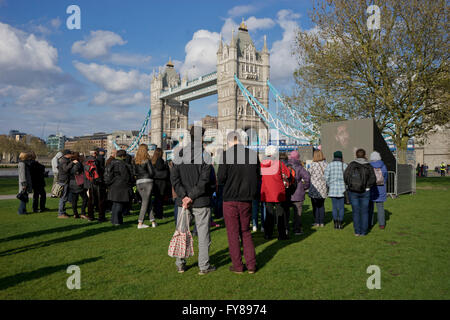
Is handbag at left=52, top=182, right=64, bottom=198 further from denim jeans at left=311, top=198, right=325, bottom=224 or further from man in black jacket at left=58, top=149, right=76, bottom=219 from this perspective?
denim jeans at left=311, top=198, right=325, bottom=224

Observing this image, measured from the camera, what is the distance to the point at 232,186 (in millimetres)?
4559

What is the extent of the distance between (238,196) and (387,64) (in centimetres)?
1626

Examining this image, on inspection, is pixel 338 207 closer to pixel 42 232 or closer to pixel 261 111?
pixel 42 232

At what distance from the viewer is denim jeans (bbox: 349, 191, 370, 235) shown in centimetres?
682

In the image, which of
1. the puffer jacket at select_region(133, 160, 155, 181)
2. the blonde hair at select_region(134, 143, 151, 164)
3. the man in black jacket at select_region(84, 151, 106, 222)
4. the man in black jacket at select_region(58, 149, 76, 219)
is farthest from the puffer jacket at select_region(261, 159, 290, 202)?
the man in black jacket at select_region(58, 149, 76, 219)

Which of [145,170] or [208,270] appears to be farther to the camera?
[145,170]

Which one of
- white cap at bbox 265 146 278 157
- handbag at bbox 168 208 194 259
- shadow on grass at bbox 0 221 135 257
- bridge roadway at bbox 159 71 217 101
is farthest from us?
bridge roadway at bbox 159 71 217 101

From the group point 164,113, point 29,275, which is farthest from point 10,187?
point 164,113

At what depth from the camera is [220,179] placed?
454 centimetres

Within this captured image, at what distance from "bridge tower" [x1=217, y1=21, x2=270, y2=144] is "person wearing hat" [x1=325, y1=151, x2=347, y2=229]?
54.9 metres

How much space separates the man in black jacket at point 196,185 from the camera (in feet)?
14.8

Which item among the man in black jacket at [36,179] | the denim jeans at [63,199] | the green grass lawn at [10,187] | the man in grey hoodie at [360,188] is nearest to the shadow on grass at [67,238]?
the denim jeans at [63,199]

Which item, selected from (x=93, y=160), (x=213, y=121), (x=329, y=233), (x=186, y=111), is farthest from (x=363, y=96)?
(x=213, y=121)
